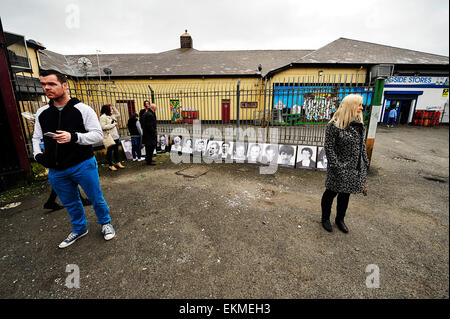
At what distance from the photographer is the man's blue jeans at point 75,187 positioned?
2.59 m

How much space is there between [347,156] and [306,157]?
138 inches

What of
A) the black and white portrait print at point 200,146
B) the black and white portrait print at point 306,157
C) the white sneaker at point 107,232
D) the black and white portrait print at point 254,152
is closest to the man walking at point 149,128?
the black and white portrait print at point 200,146

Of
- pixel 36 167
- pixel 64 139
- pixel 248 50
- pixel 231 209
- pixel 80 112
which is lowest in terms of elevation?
pixel 231 209

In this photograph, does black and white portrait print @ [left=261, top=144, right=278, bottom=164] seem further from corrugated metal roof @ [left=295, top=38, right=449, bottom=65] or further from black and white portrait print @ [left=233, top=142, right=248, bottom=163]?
corrugated metal roof @ [left=295, top=38, right=449, bottom=65]

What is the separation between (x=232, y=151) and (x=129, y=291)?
5433mm

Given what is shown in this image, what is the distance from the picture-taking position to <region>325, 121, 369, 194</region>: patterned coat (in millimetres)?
2811

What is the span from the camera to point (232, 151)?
715cm

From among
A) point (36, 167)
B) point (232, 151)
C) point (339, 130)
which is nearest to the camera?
point (339, 130)

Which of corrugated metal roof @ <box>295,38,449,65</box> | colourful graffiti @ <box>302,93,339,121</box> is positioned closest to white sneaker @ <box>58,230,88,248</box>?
colourful graffiti @ <box>302,93,339,121</box>

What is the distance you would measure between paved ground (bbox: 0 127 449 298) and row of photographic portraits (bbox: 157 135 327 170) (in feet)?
4.76

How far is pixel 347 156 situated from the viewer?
113 inches
